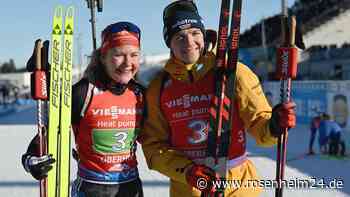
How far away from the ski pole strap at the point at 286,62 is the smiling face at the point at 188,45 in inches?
16.9

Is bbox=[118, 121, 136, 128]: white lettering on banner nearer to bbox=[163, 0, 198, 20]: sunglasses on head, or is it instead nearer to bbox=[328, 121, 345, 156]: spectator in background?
bbox=[163, 0, 198, 20]: sunglasses on head

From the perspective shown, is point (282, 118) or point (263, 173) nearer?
point (282, 118)

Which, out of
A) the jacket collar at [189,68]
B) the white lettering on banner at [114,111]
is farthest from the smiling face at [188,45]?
the white lettering on banner at [114,111]

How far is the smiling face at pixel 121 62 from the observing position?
2.59 m

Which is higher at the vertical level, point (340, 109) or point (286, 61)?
point (286, 61)

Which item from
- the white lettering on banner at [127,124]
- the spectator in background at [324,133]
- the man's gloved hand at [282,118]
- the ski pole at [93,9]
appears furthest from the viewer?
the spectator in background at [324,133]

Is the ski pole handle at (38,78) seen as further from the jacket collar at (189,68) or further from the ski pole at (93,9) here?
the ski pole at (93,9)

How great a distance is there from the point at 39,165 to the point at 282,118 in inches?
52.2

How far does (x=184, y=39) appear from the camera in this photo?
2508 mm

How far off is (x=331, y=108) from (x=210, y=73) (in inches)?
466

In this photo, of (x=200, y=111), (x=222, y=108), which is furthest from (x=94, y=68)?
(x=222, y=108)

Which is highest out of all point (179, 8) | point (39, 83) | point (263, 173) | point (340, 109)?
point (179, 8)

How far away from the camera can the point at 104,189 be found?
2613 mm

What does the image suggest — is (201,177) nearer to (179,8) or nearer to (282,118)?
(282,118)
